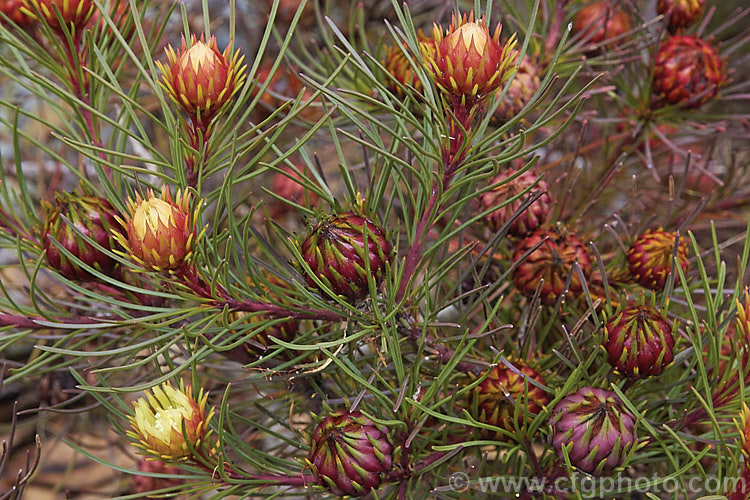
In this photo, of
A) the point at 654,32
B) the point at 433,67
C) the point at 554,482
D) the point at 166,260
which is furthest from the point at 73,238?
the point at 654,32

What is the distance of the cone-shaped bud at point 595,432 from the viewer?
0.40 metres

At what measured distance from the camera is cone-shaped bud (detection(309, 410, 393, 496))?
1.35ft

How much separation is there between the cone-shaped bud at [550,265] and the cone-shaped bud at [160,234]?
0.88ft

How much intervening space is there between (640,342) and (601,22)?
1.52 ft

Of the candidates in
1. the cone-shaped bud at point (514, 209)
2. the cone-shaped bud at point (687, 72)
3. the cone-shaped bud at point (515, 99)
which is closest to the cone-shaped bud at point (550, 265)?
the cone-shaped bud at point (514, 209)

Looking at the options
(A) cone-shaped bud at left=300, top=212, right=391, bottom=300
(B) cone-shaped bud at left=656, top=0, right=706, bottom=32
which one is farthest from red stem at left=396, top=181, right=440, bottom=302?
(B) cone-shaped bud at left=656, top=0, right=706, bottom=32

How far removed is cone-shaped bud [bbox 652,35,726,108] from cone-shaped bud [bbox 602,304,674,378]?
0.31 m

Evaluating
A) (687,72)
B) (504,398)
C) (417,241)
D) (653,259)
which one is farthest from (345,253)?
(687,72)

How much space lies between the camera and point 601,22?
0.75m

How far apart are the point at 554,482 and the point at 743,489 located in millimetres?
A: 125

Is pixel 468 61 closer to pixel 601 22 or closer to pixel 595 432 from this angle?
pixel 595 432

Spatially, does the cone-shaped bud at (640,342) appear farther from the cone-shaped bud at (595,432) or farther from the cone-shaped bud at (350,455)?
the cone-shaped bud at (350,455)

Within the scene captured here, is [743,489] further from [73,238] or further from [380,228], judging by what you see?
[73,238]

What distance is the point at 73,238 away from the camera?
467 mm
